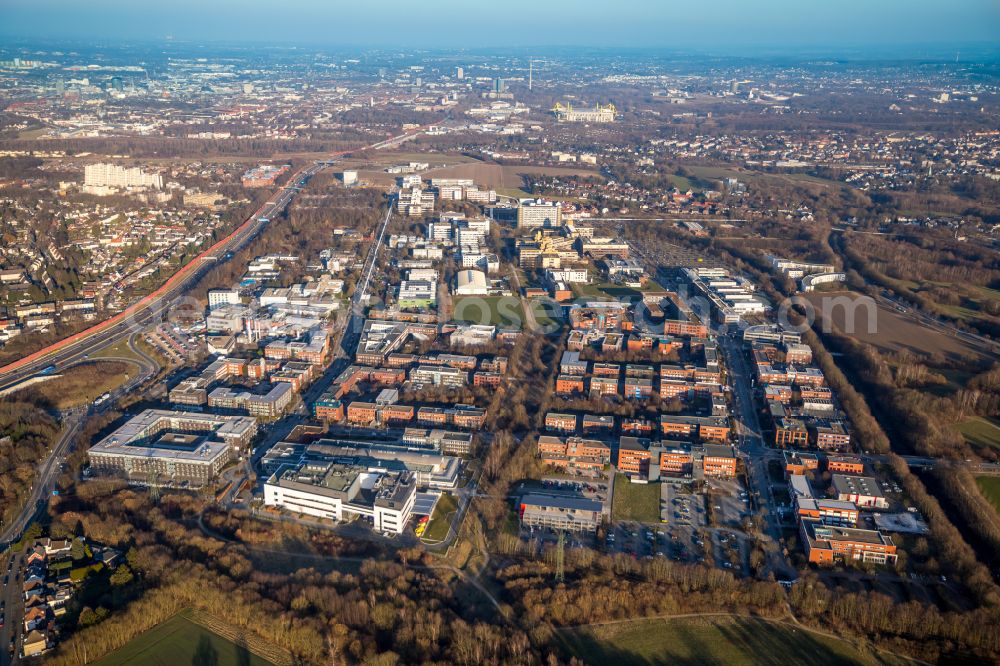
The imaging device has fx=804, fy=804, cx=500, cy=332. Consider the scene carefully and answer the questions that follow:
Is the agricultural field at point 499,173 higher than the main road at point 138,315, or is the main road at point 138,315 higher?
the agricultural field at point 499,173

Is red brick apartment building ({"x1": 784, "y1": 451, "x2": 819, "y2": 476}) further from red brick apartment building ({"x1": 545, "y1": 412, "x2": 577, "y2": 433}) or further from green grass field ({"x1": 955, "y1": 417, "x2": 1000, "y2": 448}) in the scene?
red brick apartment building ({"x1": 545, "y1": 412, "x2": 577, "y2": 433})

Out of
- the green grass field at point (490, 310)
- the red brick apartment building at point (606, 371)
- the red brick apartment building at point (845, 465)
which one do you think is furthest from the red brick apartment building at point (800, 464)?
the green grass field at point (490, 310)

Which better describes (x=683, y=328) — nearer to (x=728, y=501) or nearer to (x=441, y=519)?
(x=728, y=501)

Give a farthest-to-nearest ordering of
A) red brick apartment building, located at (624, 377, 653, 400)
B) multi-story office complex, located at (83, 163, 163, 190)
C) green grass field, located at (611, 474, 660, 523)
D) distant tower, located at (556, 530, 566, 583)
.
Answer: multi-story office complex, located at (83, 163, 163, 190) < red brick apartment building, located at (624, 377, 653, 400) < green grass field, located at (611, 474, 660, 523) < distant tower, located at (556, 530, 566, 583)

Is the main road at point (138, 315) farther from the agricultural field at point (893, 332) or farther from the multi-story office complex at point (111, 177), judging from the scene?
the agricultural field at point (893, 332)

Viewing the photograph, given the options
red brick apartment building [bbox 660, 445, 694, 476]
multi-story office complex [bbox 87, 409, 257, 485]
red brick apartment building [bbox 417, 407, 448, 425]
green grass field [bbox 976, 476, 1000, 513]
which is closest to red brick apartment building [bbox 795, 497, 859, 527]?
red brick apartment building [bbox 660, 445, 694, 476]

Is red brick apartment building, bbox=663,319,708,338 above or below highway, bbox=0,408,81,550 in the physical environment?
above
